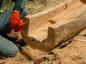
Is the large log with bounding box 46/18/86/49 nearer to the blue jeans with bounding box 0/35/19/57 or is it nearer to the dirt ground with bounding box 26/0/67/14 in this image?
the blue jeans with bounding box 0/35/19/57

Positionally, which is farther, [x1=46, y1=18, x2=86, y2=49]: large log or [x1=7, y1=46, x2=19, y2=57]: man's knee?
[x1=7, y1=46, x2=19, y2=57]: man's knee

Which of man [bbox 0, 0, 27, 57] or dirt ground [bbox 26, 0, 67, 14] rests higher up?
man [bbox 0, 0, 27, 57]

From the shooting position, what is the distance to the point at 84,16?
12.1 ft

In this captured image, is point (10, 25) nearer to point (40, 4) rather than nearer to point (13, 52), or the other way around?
point (13, 52)

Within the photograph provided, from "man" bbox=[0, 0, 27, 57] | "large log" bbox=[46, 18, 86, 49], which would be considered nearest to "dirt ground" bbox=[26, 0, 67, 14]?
"man" bbox=[0, 0, 27, 57]

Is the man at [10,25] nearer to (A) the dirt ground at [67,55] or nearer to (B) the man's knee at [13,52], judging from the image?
(B) the man's knee at [13,52]

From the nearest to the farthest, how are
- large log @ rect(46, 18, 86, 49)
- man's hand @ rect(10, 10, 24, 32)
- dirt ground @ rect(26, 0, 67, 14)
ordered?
large log @ rect(46, 18, 86, 49)
man's hand @ rect(10, 10, 24, 32)
dirt ground @ rect(26, 0, 67, 14)

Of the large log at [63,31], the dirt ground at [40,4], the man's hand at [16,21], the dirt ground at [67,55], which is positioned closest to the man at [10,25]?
the man's hand at [16,21]

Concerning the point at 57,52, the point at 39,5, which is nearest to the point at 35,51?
the point at 57,52

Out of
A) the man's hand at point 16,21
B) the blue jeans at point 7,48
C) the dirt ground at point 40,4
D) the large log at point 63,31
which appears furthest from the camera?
the dirt ground at point 40,4

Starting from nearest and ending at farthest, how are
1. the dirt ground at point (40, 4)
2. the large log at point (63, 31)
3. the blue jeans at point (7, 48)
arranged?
the large log at point (63, 31) < the blue jeans at point (7, 48) < the dirt ground at point (40, 4)

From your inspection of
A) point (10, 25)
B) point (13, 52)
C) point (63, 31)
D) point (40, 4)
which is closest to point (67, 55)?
point (63, 31)

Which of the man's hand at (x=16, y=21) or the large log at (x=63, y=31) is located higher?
the man's hand at (x=16, y=21)

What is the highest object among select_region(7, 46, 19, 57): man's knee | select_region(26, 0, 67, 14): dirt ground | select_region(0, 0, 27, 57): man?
select_region(0, 0, 27, 57): man
